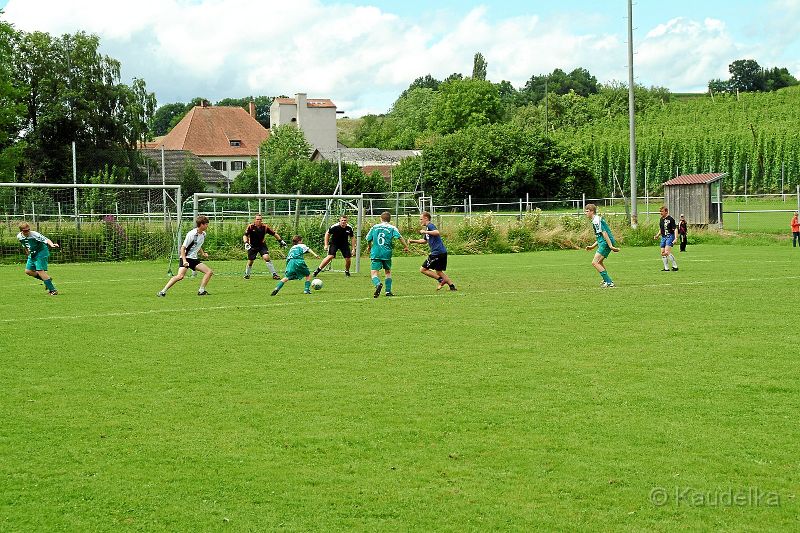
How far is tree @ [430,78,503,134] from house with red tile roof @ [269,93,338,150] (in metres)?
12.9

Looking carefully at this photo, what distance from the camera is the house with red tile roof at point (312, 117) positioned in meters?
109

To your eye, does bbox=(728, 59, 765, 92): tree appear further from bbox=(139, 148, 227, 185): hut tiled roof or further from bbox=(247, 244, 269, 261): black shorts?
bbox=(247, 244, 269, 261): black shorts

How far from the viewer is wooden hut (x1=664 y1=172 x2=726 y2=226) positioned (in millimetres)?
43312

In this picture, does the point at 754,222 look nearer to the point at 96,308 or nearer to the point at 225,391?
the point at 96,308

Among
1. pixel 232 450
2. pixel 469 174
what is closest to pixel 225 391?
pixel 232 450

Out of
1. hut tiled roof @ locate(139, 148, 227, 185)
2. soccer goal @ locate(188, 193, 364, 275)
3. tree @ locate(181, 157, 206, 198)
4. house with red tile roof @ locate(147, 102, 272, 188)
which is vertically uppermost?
house with red tile roof @ locate(147, 102, 272, 188)

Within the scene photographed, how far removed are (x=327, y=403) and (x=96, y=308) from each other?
950 centimetres

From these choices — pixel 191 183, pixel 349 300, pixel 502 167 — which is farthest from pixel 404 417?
pixel 191 183

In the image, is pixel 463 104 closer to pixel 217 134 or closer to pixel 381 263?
pixel 217 134

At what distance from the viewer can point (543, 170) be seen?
69188 mm

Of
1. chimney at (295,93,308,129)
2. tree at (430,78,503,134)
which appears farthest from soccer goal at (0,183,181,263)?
tree at (430,78,503,134)

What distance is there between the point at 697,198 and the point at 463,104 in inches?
2727

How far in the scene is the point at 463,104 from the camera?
363 ft

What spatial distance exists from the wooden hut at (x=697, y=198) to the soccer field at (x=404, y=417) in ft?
90.2
